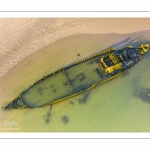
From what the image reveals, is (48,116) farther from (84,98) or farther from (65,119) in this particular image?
(84,98)

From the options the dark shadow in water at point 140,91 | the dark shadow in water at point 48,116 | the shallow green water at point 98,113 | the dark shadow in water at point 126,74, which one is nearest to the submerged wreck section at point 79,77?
the dark shadow in water at point 126,74

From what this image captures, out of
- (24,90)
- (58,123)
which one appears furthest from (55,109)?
(24,90)

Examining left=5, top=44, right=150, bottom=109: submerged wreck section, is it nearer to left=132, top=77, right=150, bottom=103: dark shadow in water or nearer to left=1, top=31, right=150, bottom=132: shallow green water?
left=1, top=31, right=150, bottom=132: shallow green water

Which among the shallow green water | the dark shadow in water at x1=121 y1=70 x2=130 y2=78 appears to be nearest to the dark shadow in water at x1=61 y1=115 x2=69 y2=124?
the shallow green water

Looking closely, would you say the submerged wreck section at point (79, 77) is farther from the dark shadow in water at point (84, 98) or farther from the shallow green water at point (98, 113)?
the shallow green water at point (98, 113)

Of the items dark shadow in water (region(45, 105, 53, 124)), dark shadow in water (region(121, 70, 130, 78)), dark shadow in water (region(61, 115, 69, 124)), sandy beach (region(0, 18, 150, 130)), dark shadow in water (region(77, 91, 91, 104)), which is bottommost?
dark shadow in water (region(61, 115, 69, 124))

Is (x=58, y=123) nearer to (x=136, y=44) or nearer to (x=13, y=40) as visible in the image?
(x=13, y=40)
